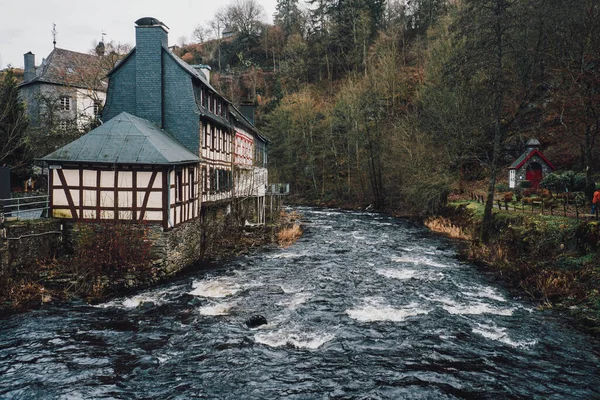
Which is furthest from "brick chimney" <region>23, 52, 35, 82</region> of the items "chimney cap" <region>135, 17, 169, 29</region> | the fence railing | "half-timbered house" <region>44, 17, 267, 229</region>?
"chimney cap" <region>135, 17, 169, 29</region>

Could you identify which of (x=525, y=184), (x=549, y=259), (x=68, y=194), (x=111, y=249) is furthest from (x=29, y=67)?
(x=549, y=259)

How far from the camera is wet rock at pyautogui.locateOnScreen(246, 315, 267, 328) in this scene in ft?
38.1

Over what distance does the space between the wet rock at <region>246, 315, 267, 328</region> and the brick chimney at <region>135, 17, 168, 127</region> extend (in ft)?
44.6

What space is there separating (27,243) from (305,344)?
11.1 m

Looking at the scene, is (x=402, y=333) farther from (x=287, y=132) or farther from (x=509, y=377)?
(x=287, y=132)

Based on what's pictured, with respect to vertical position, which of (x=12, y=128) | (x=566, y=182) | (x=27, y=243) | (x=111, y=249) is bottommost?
(x=111, y=249)

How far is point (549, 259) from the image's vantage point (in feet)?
51.8

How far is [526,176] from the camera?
33.7m

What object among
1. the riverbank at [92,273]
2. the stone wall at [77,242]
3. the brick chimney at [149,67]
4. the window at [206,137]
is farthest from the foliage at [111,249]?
the window at [206,137]

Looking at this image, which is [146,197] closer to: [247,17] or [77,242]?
[77,242]

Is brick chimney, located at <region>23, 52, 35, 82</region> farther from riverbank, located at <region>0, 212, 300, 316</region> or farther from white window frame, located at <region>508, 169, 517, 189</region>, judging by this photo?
white window frame, located at <region>508, 169, 517, 189</region>

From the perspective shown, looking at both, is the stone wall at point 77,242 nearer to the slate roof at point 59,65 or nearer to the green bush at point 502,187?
the green bush at point 502,187

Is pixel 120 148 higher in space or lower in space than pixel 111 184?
higher

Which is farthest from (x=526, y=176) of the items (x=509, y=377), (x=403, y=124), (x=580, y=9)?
(x=509, y=377)
